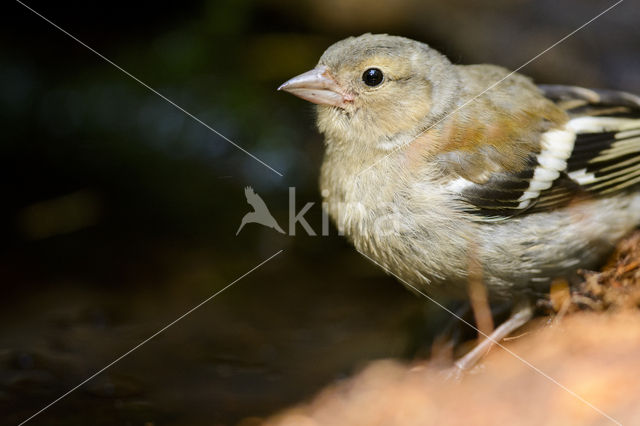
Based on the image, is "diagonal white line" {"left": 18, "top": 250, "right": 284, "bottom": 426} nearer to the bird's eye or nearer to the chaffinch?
the chaffinch

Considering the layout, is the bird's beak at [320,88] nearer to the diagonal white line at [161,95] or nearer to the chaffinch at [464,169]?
the chaffinch at [464,169]

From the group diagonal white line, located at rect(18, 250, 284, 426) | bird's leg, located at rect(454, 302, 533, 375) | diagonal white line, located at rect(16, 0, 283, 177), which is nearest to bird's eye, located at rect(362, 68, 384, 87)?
bird's leg, located at rect(454, 302, 533, 375)

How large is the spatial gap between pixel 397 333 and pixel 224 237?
→ 1223 millimetres

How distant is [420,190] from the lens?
2541 mm

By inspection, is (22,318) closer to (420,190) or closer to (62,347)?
(62,347)

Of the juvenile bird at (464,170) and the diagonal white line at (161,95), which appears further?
the diagonal white line at (161,95)

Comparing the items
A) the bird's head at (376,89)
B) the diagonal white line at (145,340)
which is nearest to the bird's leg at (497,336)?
the bird's head at (376,89)

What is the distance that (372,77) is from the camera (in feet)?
8.86

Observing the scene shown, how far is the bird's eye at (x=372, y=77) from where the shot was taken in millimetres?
2686

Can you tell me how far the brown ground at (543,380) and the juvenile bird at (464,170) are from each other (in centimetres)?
18

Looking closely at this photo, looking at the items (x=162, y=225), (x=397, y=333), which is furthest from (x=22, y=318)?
(x=397, y=333)

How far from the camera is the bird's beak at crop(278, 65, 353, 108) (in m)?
2.67

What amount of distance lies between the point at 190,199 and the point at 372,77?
1658 mm

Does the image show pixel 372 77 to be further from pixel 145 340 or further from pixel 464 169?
pixel 145 340
